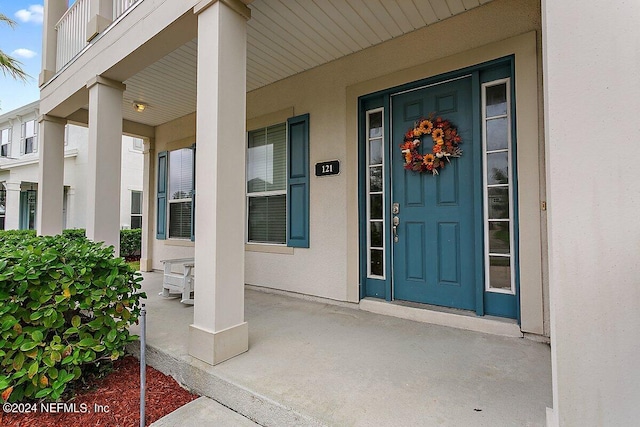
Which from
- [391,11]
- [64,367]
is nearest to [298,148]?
[391,11]

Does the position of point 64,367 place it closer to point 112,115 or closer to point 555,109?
point 112,115

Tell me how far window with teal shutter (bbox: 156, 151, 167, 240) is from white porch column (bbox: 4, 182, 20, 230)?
8584 mm

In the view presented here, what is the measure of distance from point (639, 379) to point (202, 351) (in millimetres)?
2189

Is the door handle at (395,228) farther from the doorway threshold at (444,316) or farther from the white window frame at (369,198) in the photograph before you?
the doorway threshold at (444,316)

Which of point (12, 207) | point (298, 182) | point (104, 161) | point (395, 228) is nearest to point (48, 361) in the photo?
point (104, 161)

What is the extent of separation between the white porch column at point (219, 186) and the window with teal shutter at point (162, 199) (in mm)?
4149

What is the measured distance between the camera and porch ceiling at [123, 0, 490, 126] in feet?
9.05

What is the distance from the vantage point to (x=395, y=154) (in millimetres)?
3314

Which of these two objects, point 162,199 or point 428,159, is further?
point 162,199

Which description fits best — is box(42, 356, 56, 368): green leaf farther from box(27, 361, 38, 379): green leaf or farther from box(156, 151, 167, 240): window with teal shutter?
box(156, 151, 167, 240): window with teal shutter

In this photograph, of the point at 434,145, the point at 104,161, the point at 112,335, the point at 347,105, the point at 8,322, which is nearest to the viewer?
the point at 8,322

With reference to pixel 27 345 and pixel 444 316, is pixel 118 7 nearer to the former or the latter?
pixel 27 345

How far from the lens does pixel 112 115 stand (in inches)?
138

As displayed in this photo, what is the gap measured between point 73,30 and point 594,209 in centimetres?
608
